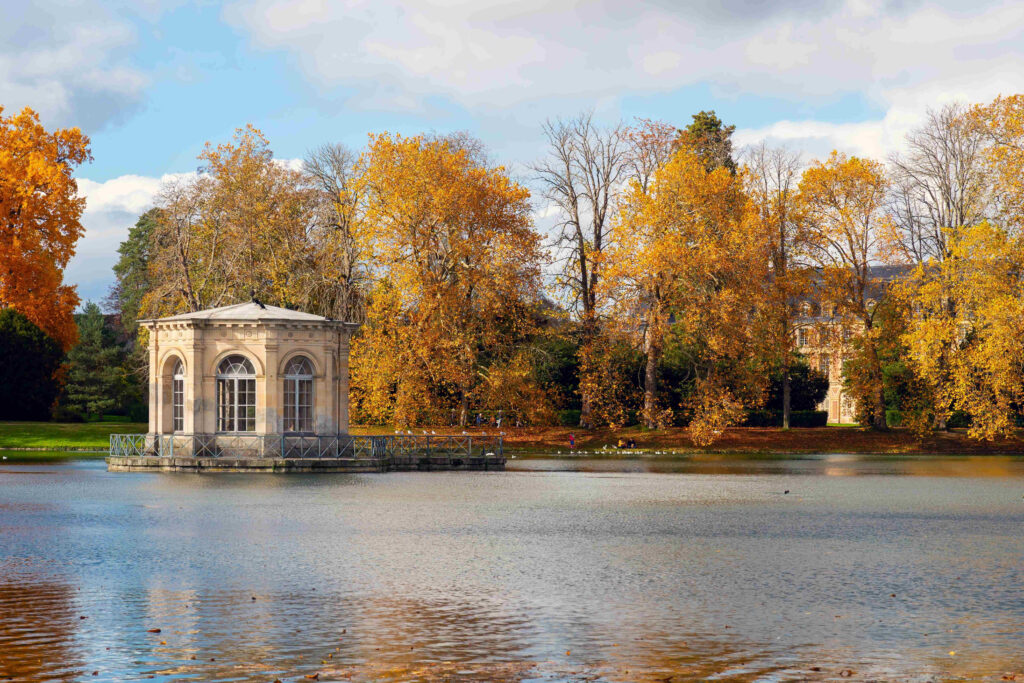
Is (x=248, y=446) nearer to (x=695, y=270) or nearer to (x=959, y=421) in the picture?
(x=695, y=270)

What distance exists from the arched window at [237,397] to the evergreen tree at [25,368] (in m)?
25.8

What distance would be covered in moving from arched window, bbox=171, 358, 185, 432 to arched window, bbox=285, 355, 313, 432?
12.5ft

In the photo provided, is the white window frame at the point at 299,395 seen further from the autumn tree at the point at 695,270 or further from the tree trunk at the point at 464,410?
the autumn tree at the point at 695,270

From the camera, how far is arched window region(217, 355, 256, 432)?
4400 centimetres

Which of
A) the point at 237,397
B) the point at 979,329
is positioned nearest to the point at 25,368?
the point at 237,397

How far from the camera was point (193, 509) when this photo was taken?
25.7 meters

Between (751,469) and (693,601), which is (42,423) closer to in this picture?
(751,469)

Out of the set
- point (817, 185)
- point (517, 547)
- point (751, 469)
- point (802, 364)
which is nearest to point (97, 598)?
point (517, 547)

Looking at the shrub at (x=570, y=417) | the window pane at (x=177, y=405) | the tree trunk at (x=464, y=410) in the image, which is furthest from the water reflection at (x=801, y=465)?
the shrub at (x=570, y=417)

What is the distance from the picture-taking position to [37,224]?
68.3m

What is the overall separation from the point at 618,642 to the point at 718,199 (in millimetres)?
52856

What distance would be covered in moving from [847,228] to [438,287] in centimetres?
2118

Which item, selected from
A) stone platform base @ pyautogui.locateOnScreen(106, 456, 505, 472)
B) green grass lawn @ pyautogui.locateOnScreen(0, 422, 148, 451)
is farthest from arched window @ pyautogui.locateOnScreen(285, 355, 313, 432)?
green grass lawn @ pyautogui.locateOnScreen(0, 422, 148, 451)

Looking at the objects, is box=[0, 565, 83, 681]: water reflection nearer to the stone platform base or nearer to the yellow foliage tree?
the stone platform base
